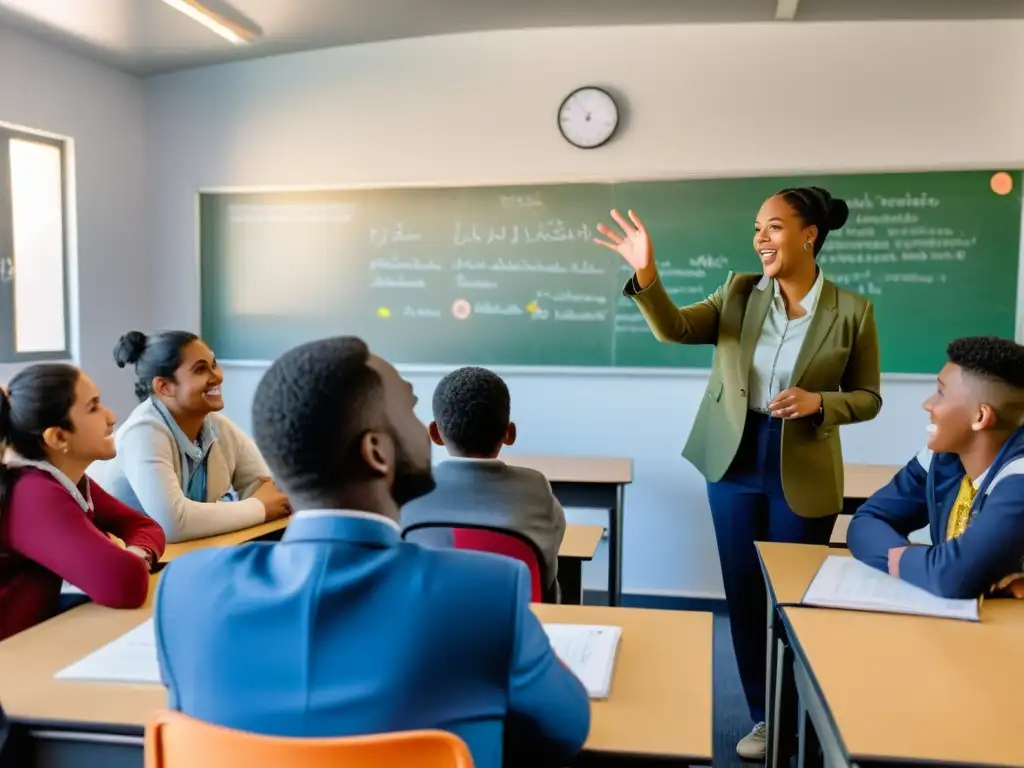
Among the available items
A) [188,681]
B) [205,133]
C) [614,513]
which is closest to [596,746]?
[188,681]

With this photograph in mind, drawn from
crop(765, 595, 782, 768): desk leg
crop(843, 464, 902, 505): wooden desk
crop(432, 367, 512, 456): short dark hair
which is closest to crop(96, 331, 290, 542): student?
crop(432, 367, 512, 456): short dark hair

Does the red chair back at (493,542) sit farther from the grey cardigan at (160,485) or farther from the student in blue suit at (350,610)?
the grey cardigan at (160,485)

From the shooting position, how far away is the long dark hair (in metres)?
1.72

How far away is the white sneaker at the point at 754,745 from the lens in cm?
243

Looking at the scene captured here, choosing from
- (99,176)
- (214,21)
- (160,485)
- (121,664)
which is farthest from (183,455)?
(99,176)

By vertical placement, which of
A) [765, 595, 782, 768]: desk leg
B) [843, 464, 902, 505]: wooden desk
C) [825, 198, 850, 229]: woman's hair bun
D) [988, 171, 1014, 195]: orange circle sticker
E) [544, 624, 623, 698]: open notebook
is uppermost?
[988, 171, 1014, 195]: orange circle sticker

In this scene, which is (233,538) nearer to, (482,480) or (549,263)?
(482,480)

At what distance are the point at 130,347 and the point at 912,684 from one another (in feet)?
7.18

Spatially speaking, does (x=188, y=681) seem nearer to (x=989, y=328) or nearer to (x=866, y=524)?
(x=866, y=524)

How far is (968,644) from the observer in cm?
145

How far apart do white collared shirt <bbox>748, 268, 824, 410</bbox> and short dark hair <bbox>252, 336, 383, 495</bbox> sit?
160 centimetres

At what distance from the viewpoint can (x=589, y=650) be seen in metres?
1.39

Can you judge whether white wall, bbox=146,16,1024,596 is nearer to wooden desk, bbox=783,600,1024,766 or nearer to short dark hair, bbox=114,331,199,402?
short dark hair, bbox=114,331,199,402

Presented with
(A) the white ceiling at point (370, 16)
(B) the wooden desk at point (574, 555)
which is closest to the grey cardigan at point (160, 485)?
(B) the wooden desk at point (574, 555)
